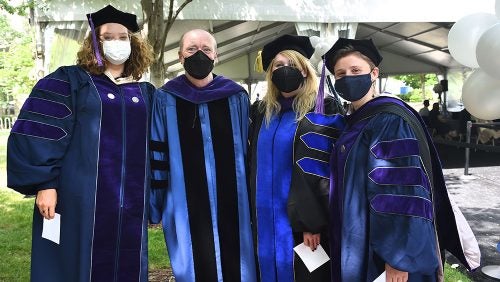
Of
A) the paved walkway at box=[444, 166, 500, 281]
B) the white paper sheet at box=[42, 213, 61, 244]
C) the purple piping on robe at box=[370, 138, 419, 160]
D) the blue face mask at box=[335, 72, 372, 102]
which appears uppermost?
the blue face mask at box=[335, 72, 372, 102]

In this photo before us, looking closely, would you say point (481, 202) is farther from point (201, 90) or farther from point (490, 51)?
point (201, 90)

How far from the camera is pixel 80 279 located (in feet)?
7.09

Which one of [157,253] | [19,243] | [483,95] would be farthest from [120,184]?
[19,243]

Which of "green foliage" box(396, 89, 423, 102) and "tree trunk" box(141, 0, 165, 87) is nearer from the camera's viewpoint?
"tree trunk" box(141, 0, 165, 87)

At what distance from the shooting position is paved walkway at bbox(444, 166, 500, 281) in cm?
424

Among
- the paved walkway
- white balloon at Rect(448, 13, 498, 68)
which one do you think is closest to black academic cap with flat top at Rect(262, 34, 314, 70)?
white balloon at Rect(448, 13, 498, 68)

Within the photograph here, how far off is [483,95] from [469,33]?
56 cm

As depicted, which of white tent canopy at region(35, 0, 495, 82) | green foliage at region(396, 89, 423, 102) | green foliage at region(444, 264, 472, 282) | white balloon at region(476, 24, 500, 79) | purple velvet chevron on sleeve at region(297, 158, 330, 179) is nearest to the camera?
purple velvet chevron on sleeve at region(297, 158, 330, 179)

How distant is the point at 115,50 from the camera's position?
2.28 meters

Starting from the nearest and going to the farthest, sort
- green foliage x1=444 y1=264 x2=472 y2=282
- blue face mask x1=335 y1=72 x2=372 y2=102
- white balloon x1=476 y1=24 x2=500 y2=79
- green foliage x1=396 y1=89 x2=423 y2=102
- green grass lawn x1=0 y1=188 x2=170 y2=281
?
blue face mask x1=335 y1=72 x2=372 y2=102 < white balloon x1=476 y1=24 x2=500 y2=79 < green foliage x1=444 y1=264 x2=472 y2=282 < green grass lawn x1=0 y1=188 x2=170 y2=281 < green foliage x1=396 y1=89 x2=423 y2=102

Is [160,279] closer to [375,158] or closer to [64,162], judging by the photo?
[64,162]

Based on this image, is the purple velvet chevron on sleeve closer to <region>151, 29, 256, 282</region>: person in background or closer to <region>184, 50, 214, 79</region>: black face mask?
<region>151, 29, 256, 282</region>: person in background

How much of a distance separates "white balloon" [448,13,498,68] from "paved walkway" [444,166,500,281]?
5.91 feet

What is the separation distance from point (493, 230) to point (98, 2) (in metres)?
6.05
